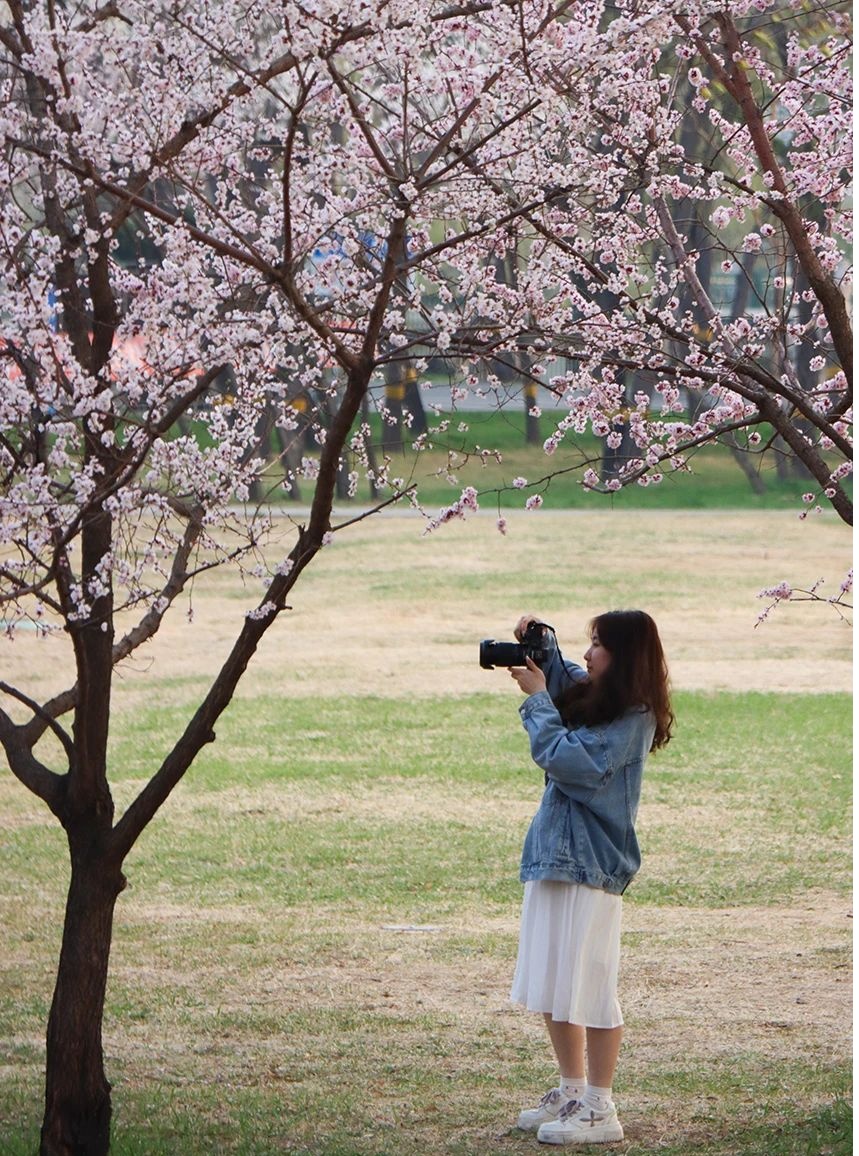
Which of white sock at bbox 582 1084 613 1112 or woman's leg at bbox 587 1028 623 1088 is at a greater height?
woman's leg at bbox 587 1028 623 1088

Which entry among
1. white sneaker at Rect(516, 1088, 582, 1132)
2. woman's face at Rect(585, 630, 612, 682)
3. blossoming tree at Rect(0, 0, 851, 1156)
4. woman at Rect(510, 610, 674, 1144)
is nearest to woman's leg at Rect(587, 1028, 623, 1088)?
woman at Rect(510, 610, 674, 1144)

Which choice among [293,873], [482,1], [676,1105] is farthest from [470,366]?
[293,873]

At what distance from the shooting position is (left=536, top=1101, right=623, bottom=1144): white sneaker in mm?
4059

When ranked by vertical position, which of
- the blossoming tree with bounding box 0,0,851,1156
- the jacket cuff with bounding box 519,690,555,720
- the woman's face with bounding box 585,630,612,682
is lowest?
the jacket cuff with bounding box 519,690,555,720

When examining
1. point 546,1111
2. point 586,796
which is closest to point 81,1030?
point 546,1111

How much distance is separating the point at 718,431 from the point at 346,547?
811 inches

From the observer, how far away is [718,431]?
424 cm

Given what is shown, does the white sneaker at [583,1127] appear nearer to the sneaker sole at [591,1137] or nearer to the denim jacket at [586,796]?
the sneaker sole at [591,1137]

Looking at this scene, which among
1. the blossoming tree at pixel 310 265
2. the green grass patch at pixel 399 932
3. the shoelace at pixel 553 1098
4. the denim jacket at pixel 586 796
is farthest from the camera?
the green grass patch at pixel 399 932

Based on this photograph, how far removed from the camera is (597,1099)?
4066 mm

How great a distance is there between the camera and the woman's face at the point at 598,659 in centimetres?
395

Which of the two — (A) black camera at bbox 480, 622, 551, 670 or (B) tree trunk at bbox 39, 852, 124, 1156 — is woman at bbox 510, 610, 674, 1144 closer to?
(A) black camera at bbox 480, 622, 551, 670

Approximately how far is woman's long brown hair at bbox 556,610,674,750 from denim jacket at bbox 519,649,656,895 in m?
0.03

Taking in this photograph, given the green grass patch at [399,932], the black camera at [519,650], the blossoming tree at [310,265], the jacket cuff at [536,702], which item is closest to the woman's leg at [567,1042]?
the green grass patch at [399,932]
